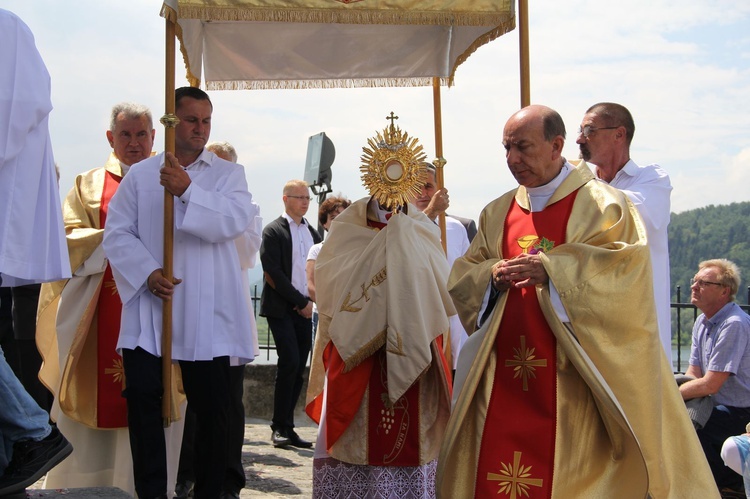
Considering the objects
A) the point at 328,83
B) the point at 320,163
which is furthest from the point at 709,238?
the point at 328,83

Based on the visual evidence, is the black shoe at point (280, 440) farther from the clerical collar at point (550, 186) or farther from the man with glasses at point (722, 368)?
the clerical collar at point (550, 186)

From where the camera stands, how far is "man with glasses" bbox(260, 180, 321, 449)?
9.09m

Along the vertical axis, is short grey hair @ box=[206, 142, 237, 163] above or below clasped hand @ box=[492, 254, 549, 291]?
above

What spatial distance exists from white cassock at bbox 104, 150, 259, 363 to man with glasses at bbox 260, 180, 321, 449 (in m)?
3.09

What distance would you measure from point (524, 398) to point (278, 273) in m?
4.63

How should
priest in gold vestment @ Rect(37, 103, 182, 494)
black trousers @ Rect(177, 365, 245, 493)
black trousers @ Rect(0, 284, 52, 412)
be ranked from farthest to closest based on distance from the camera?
1. black trousers @ Rect(0, 284, 52, 412)
2. priest in gold vestment @ Rect(37, 103, 182, 494)
3. black trousers @ Rect(177, 365, 245, 493)

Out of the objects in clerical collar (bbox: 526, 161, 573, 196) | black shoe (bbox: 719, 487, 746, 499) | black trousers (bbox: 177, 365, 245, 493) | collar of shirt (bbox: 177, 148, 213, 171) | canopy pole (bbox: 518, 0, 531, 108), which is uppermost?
canopy pole (bbox: 518, 0, 531, 108)

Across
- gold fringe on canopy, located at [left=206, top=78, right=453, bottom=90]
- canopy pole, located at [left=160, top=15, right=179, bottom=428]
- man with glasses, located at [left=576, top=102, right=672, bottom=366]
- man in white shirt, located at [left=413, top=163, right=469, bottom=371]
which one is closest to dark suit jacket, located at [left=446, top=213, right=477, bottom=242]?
man in white shirt, located at [left=413, top=163, right=469, bottom=371]

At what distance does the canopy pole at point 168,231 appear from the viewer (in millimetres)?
5625

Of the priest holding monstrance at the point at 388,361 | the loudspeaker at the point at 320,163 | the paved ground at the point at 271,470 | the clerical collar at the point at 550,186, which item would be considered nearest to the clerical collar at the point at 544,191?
the clerical collar at the point at 550,186

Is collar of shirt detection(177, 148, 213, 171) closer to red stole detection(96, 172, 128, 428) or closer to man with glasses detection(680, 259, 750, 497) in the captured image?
red stole detection(96, 172, 128, 428)

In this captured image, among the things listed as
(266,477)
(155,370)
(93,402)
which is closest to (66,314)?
(93,402)

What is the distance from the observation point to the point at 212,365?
571 cm

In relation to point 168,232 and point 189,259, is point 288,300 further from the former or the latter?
point 168,232
